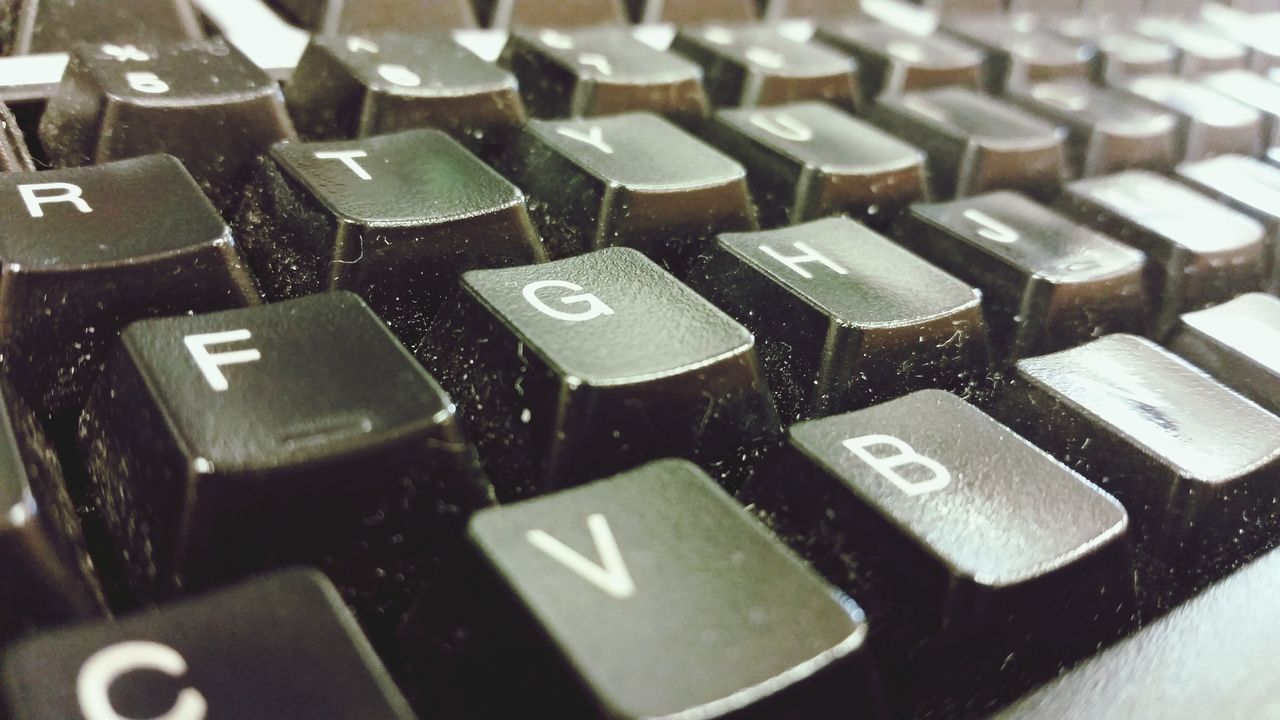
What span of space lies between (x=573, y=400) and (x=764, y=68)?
0.51 m

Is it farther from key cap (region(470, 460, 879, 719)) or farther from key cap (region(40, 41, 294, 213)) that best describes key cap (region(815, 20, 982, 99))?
key cap (region(470, 460, 879, 719))

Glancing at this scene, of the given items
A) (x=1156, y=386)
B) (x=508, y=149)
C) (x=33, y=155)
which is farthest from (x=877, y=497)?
(x=33, y=155)

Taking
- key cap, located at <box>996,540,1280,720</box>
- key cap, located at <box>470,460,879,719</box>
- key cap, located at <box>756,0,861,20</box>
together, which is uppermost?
key cap, located at <box>756,0,861,20</box>

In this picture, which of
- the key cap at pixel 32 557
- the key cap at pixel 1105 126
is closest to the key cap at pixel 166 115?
the key cap at pixel 32 557

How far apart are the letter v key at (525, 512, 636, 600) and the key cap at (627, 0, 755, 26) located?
0.66 m

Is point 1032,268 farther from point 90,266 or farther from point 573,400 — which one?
point 90,266

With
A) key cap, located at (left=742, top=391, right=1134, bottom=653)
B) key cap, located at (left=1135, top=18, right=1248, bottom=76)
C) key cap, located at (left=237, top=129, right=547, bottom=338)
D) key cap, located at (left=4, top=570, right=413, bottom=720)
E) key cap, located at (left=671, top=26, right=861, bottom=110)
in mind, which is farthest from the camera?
key cap, located at (left=1135, top=18, right=1248, bottom=76)

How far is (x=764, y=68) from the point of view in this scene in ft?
2.94

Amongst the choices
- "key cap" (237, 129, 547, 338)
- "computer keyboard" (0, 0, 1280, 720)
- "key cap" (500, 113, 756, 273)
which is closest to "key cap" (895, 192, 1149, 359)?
"computer keyboard" (0, 0, 1280, 720)

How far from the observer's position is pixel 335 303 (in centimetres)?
50

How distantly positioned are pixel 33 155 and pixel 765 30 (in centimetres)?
62

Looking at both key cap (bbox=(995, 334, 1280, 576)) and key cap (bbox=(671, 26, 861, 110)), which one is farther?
key cap (bbox=(671, 26, 861, 110))

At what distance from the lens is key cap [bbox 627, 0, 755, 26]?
0.96m

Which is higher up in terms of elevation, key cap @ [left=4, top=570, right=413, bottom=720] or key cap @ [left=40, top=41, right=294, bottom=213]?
key cap @ [left=40, top=41, right=294, bottom=213]
